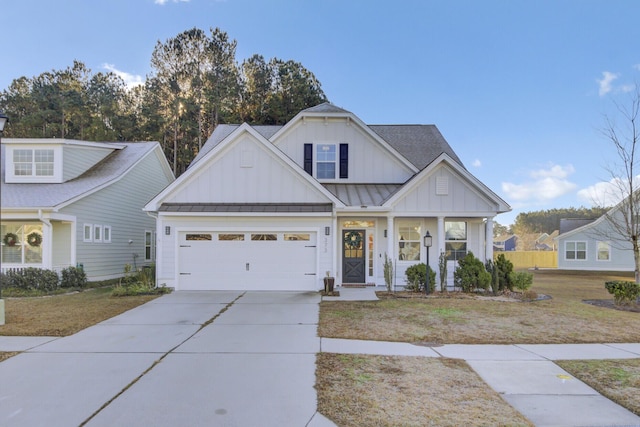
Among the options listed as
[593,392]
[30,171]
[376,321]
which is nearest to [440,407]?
[593,392]

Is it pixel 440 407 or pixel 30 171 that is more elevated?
pixel 30 171

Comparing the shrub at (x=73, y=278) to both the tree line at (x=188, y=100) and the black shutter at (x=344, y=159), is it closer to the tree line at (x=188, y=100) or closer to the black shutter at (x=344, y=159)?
the black shutter at (x=344, y=159)

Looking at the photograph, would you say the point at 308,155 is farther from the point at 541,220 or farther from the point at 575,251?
the point at 541,220

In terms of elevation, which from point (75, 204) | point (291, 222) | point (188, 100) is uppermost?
point (188, 100)

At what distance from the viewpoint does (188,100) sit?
30312 millimetres

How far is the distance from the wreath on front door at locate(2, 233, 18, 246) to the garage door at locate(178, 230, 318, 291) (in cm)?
609

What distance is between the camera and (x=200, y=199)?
13.2 meters

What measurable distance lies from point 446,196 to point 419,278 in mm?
3056

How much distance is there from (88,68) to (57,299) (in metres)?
30.5

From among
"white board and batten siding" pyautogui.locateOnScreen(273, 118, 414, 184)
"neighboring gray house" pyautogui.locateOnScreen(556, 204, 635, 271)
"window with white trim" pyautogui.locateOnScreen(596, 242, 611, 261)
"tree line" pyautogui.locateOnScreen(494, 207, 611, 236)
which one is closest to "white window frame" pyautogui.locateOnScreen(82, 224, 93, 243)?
"white board and batten siding" pyautogui.locateOnScreen(273, 118, 414, 184)

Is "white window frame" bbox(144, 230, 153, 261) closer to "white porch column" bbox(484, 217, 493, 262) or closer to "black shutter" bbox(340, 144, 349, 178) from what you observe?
"black shutter" bbox(340, 144, 349, 178)

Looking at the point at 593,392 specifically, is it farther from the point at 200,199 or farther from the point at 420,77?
the point at 420,77

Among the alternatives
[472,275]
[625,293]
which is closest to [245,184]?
[472,275]

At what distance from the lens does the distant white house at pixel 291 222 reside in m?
12.9
